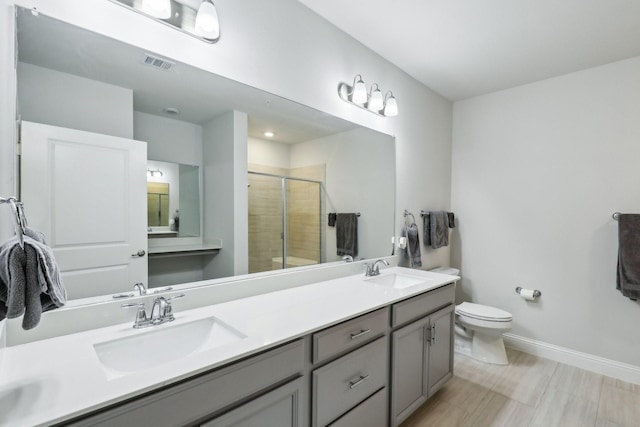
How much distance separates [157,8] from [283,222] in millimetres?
1122

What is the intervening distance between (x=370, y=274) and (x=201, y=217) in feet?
3.96

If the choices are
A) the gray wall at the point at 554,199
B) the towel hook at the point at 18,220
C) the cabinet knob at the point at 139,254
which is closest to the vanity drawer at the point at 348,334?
the cabinet knob at the point at 139,254

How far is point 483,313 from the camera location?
2428mm

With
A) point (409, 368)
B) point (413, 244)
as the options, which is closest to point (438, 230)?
point (413, 244)

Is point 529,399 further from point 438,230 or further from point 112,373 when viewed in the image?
point 112,373

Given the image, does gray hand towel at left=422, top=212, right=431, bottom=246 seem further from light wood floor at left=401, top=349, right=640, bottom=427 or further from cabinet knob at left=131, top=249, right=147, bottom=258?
cabinet knob at left=131, top=249, right=147, bottom=258

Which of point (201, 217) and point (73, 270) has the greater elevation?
point (201, 217)

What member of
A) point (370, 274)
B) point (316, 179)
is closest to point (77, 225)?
point (316, 179)

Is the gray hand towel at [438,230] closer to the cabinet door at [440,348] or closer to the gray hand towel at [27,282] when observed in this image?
the cabinet door at [440,348]

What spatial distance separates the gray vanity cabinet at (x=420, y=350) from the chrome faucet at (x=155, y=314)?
106 cm

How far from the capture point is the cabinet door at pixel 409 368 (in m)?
1.53

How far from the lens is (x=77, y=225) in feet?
3.47

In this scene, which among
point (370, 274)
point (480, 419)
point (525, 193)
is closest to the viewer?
point (480, 419)

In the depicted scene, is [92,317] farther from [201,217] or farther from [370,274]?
[370,274]
